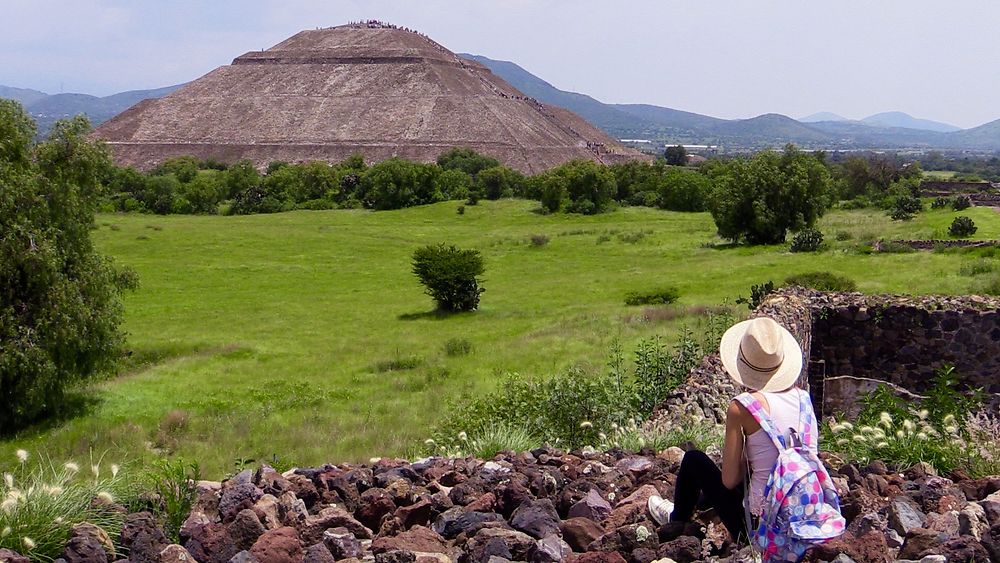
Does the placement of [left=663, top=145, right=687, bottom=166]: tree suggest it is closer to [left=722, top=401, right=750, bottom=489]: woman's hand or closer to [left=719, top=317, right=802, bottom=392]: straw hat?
[left=719, top=317, right=802, bottom=392]: straw hat

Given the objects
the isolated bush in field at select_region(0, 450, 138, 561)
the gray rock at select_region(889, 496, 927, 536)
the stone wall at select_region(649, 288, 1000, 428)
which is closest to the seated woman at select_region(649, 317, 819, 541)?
the gray rock at select_region(889, 496, 927, 536)

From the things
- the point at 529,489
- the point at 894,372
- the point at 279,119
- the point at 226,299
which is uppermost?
the point at 279,119

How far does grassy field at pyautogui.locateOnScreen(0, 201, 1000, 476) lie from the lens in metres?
16.8

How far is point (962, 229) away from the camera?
137 ft

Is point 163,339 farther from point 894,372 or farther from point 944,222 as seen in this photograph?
point 944,222

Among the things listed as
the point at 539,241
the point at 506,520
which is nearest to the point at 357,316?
the point at 539,241

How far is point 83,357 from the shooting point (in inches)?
754

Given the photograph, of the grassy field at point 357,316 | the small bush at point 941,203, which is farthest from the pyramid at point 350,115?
the grassy field at point 357,316

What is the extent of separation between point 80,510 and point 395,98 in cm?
13468

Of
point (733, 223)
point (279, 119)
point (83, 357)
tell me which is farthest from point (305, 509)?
point (279, 119)

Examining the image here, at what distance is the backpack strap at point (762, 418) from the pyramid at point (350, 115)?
348 ft

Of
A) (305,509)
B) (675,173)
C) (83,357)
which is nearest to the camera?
(305,509)

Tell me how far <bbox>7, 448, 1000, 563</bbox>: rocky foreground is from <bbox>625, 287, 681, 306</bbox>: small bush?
23.7m

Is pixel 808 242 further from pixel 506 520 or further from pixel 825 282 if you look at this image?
pixel 506 520
